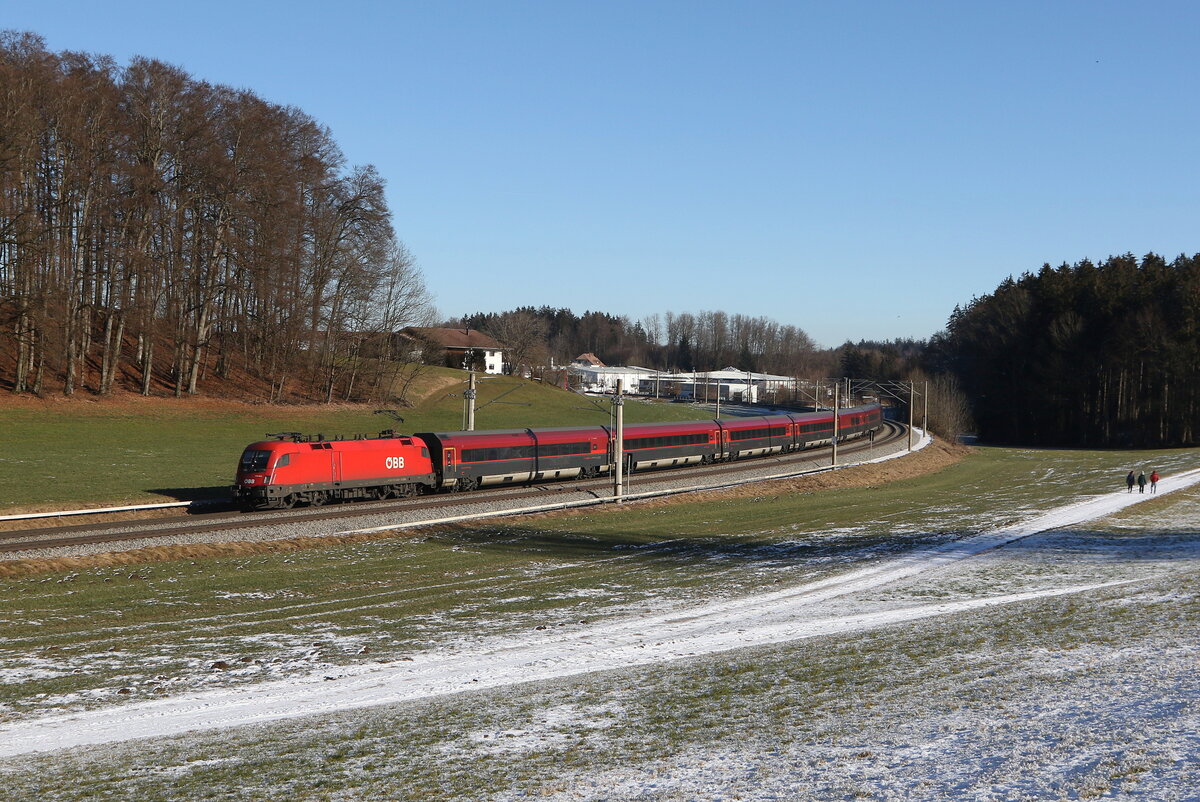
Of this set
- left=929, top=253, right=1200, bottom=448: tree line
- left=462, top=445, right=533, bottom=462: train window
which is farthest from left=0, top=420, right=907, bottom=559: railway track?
left=929, top=253, right=1200, bottom=448: tree line

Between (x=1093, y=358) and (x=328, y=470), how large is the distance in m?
96.9

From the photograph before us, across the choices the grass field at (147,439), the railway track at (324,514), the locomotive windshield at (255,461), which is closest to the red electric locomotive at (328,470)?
the locomotive windshield at (255,461)

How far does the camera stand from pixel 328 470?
134 feet

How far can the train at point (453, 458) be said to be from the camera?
39.2m

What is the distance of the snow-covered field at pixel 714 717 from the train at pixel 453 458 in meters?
21.9

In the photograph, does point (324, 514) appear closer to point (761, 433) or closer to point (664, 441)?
point (664, 441)


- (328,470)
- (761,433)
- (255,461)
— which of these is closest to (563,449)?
(328,470)

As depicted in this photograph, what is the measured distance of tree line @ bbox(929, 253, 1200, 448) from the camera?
3969 inches

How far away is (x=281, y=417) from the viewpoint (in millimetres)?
72125

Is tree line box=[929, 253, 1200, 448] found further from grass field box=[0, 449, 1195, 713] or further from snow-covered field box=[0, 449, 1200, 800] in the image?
snow-covered field box=[0, 449, 1200, 800]

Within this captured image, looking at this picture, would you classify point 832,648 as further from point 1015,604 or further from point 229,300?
point 229,300

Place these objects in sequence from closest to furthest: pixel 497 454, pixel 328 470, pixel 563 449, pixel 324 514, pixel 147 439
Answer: pixel 324 514 < pixel 328 470 < pixel 497 454 < pixel 563 449 < pixel 147 439

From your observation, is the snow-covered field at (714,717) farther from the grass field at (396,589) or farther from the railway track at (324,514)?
the railway track at (324,514)

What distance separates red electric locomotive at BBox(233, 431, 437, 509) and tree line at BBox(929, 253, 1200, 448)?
3415 inches
